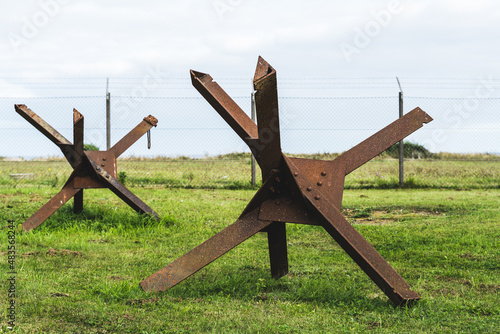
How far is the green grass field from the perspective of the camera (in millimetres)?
2846

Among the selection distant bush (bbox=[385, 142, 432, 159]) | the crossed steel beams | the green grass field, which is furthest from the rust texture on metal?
distant bush (bbox=[385, 142, 432, 159])

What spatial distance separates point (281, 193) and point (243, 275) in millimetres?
972

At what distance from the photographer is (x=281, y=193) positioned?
327cm

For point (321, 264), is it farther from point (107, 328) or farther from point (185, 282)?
point (107, 328)

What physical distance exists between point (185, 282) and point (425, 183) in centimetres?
911

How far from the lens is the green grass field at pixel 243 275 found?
2.85m

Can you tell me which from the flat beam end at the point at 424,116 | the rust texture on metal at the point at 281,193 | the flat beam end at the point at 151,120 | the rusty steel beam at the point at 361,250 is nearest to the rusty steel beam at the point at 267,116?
the rust texture on metal at the point at 281,193

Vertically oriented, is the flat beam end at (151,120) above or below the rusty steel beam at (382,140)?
above

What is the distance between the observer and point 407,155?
24734 millimetres

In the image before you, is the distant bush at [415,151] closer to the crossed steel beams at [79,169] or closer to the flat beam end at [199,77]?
the crossed steel beams at [79,169]

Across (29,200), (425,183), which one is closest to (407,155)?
(425,183)

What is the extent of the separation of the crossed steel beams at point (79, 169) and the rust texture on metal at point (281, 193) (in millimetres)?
2610

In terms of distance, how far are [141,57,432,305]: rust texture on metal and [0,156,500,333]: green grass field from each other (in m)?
0.24

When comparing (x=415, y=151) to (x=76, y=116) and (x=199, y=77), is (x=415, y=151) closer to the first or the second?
(x=76, y=116)
